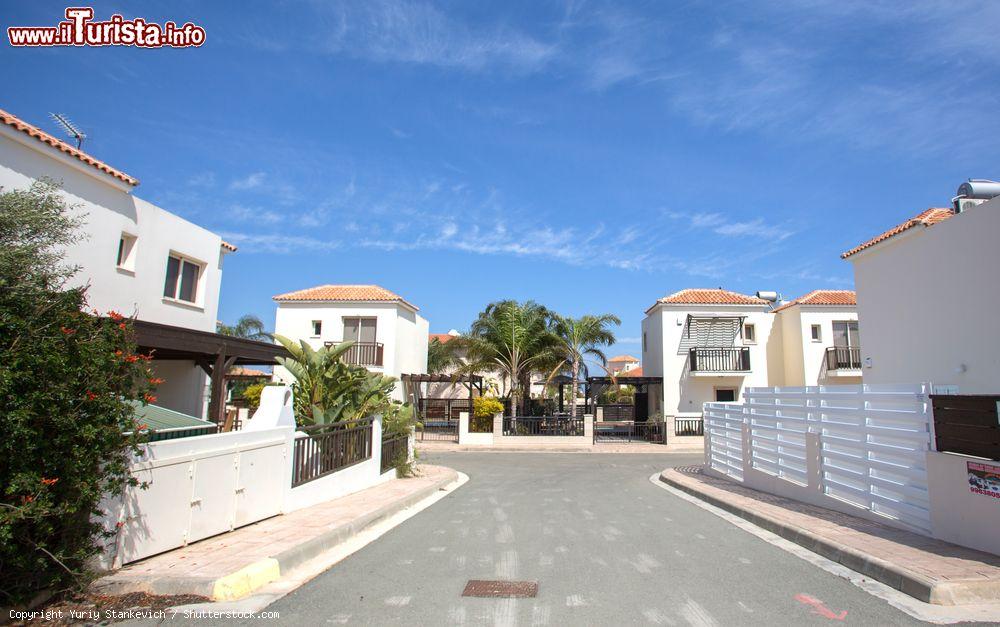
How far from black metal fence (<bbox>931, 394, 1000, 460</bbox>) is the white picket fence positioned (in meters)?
0.31

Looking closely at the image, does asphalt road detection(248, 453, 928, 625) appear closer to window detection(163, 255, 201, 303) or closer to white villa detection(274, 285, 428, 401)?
window detection(163, 255, 201, 303)

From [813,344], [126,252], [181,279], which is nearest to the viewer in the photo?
[126,252]

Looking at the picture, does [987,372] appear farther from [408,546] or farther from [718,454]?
[408,546]

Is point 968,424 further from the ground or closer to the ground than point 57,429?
further from the ground

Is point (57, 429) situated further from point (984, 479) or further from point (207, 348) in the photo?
point (207, 348)

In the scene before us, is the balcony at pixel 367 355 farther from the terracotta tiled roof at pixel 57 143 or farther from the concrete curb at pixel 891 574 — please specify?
the concrete curb at pixel 891 574

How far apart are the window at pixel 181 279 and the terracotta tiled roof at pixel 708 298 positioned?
2299 centimetres

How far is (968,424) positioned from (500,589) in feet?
17.9

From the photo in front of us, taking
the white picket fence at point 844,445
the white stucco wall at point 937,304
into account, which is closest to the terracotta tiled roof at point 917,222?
the white stucco wall at point 937,304

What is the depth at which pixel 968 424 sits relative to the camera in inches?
269

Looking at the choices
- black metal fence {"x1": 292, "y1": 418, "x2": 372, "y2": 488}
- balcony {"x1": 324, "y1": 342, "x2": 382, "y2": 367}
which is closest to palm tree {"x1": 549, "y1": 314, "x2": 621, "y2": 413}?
balcony {"x1": 324, "y1": 342, "x2": 382, "y2": 367}

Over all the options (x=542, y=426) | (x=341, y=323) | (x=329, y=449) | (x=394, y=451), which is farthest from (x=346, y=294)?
(x=329, y=449)

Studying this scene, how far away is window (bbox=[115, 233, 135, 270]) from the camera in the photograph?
52.4 ft

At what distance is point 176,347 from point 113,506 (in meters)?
9.11
